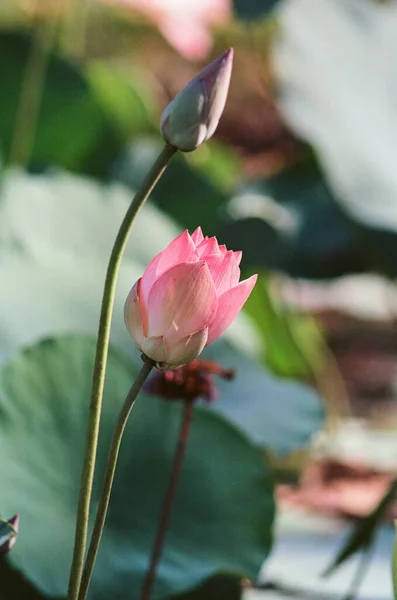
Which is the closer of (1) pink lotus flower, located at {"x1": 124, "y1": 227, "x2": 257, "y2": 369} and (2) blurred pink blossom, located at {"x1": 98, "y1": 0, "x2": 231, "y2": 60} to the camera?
(1) pink lotus flower, located at {"x1": 124, "y1": 227, "x2": 257, "y2": 369}

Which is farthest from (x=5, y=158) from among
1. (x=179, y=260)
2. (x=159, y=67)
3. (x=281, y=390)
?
(x=159, y=67)

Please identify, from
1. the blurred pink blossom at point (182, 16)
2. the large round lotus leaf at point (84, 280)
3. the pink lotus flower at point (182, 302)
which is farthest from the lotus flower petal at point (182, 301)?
the blurred pink blossom at point (182, 16)

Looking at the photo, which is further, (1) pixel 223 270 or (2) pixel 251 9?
(2) pixel 251 9

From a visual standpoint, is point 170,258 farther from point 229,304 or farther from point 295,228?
point 295,228

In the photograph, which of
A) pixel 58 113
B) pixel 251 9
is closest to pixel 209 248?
pixel 251 9

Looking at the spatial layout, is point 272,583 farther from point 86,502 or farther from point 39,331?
point 86,502

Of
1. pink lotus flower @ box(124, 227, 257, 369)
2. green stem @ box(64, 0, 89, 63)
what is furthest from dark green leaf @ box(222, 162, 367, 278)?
pink lotus flower @ box(124, 227, 257, 369)

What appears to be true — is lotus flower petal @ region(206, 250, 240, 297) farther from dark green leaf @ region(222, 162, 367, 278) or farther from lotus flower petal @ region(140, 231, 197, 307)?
dark green leaf @ region(222, 162, 367, 278)
